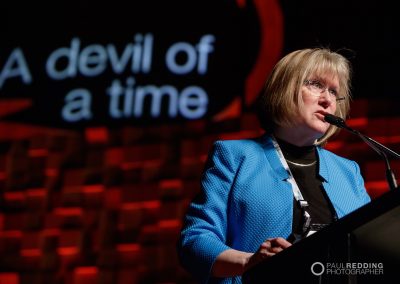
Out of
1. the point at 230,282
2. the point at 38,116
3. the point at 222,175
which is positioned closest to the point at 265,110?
the point at 222,175

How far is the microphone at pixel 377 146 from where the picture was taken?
5.59ft

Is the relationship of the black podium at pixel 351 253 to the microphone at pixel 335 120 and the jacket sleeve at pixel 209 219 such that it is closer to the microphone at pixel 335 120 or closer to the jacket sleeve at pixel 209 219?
the jacket sleeve at pixel 209 219

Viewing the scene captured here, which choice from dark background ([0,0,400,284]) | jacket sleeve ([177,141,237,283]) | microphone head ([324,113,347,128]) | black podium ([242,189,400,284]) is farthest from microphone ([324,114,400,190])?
dark background ([0,0,400,284])

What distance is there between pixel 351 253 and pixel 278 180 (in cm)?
56

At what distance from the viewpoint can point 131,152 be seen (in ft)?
14.2

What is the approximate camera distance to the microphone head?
1.80 meters

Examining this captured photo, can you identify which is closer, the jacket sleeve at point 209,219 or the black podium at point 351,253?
the black podium at point 351,253

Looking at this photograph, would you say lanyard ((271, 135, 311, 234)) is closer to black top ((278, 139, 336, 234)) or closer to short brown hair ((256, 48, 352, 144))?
black top ((278, 139, 336, 234))

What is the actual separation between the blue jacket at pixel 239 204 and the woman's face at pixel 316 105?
0.36ft

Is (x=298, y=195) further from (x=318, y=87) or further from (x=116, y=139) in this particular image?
(x=116, y=139)

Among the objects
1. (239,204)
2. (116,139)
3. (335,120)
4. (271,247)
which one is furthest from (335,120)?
(116,139)

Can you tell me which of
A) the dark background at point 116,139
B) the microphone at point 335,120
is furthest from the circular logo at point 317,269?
the dark background at point 116,139

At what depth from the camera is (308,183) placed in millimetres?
1872

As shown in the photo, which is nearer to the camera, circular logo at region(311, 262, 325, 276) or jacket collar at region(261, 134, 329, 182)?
circular logo at region(311, 262, 325, 276)
